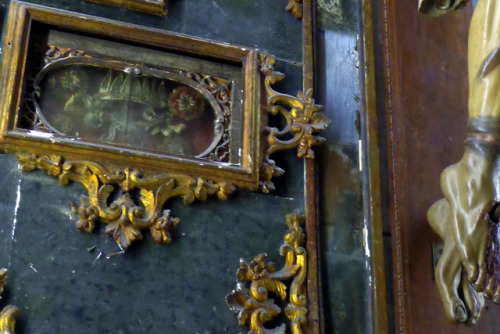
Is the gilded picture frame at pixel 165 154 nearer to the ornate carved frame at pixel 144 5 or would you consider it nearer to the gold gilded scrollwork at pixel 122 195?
the gold gilded scrollwork at pixel 122 195

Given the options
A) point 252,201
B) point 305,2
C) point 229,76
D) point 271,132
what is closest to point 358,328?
point 252,201

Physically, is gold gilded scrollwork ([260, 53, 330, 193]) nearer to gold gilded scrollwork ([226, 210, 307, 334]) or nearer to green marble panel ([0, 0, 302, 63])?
green marble panel ([0, 0, 302, 63])

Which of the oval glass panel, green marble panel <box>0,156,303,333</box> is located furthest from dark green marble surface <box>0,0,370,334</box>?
the oval glass panel

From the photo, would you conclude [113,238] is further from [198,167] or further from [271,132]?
[271,132]

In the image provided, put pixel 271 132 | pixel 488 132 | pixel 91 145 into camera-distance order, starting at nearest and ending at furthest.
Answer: pixel 488 132, pixel 91 145, pixel 271 132

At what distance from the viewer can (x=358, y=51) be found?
3.82 meters

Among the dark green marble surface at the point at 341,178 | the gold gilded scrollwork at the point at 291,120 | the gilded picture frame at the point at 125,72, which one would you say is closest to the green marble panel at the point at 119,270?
the gilded picture frame at the point at 125,72

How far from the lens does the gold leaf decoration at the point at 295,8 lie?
3836 millimetres

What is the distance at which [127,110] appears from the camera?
344 cm

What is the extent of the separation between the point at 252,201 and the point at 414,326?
0.75 m

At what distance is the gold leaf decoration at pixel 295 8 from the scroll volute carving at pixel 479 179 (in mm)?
857

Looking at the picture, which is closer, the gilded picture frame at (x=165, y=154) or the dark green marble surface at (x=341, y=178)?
the gilded picture frame at (x=165, y=154)

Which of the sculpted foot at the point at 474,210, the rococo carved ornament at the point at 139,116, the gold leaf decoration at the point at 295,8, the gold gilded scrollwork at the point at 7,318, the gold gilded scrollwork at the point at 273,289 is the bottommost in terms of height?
the gold gilded scrollwork at the point at 7,318

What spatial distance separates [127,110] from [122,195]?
0.38m
